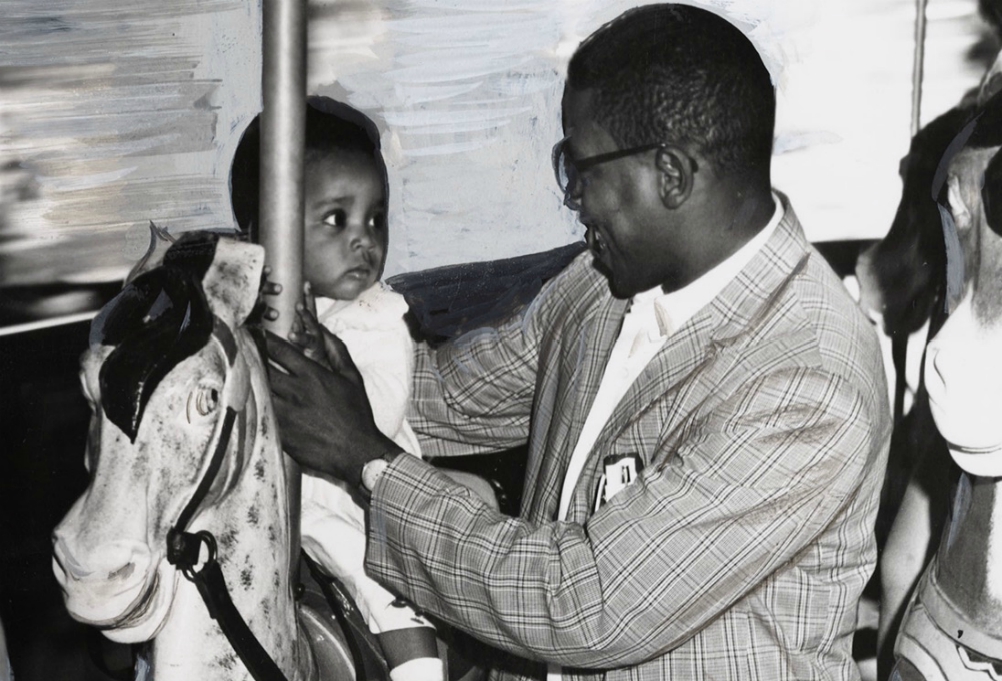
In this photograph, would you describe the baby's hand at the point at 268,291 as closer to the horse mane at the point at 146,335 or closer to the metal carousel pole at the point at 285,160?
the metal carousel pole at the point at 285,160

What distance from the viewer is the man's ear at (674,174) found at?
1677 mm

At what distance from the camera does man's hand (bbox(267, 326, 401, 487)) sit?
158cm

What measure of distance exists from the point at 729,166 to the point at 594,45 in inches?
11.2

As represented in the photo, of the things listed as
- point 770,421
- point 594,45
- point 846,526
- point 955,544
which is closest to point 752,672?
point 846,526

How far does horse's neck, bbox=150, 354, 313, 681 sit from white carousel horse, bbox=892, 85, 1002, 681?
124 centimetres

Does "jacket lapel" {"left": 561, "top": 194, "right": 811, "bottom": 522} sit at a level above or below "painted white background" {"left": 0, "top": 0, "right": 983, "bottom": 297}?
below

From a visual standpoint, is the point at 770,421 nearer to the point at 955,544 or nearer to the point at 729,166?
the point at 729,166

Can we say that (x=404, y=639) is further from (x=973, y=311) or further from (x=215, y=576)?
(x=973, y=311)

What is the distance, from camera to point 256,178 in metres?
1.62

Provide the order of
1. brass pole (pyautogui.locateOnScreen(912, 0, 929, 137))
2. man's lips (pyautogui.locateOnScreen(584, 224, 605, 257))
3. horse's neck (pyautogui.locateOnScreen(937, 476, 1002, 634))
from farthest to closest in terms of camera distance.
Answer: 1. horse's neck (pyautogui.locateOnScreen(937, 476, 1002, 634))
2. brass pole (pyautogui.locateOnScreen(912, 0, 929, 137))
3. man's lips (pyautogui.locateOnScreen(584, 224, 605, 257))

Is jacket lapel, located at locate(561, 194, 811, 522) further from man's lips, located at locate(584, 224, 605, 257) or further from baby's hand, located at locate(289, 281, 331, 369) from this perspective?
baby's hand, located at locate(289, 281, 331, 369)

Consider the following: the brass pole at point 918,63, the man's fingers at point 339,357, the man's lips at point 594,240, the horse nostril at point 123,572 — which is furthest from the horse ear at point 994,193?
the horse nostril at point 123,572

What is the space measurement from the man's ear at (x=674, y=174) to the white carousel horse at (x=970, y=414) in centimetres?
63

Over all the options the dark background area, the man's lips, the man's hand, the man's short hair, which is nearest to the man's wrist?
the man's hand
